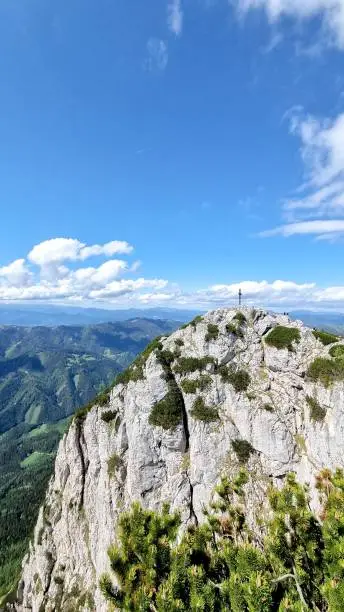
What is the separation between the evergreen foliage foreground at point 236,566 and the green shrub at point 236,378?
31.0 metres

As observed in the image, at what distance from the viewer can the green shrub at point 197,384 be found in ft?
180

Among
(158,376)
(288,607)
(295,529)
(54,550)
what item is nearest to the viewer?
(288,607)

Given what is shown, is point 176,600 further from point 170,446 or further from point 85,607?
point 85,607

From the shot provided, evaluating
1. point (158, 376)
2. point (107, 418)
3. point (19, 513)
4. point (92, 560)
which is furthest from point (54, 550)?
point (19, 513)

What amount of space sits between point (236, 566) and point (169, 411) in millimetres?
37518

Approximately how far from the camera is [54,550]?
6875cm

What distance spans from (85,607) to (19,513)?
176300 millimetres

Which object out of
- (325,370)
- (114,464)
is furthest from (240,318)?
(114,464)

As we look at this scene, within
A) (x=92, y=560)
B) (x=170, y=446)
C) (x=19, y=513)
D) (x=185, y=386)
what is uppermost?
(x=185, y=386)

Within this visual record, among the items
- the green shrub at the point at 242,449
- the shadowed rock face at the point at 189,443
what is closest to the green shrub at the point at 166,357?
the shadowed rock face at the point at 189,443

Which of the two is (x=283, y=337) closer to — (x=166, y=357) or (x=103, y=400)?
(x=166, y=357)

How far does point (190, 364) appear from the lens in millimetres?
57938

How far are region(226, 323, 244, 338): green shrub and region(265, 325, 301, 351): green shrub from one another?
4.56m

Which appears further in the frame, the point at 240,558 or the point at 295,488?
the point at 295,488
